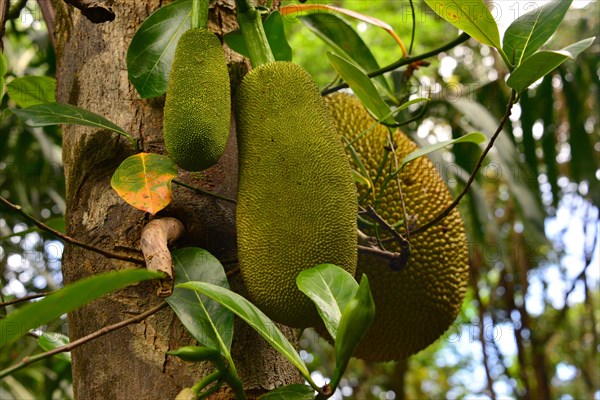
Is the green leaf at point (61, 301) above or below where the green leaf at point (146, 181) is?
above

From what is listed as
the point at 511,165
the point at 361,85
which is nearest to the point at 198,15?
the point at 361,85

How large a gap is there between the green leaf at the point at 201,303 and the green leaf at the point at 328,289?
0.08 metres

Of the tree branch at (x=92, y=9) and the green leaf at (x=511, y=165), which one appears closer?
the tree branch at (x=92, y=9)

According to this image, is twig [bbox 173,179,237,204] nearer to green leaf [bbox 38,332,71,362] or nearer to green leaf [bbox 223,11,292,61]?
green leaf [bbox 223,11,292,61]

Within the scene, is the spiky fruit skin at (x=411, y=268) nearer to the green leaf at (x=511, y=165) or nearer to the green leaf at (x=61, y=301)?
the green leaf at (x=511, y=165)

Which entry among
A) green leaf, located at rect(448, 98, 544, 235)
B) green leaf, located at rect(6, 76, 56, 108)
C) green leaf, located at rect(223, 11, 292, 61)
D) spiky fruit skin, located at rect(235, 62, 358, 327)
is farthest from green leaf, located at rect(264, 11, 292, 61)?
green leaf, located at rect(448, 98, 544, 235)

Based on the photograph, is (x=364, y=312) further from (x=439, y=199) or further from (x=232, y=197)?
(x=439, y=199)

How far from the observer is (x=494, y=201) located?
11.9 ft

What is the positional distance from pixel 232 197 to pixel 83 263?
0.49ft

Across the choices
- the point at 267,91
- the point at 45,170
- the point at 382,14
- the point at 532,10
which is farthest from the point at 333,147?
the point at 382,14

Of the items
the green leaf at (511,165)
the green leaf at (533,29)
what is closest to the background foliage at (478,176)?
the green leaf at (511,165)

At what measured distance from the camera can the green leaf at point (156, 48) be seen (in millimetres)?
651

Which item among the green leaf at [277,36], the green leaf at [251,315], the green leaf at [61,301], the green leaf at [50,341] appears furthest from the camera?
the green leaf at [50,341]

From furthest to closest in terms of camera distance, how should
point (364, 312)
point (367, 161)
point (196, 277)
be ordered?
1. point (367, 161)
2. point (196, 277)
3. point (364, 312)
